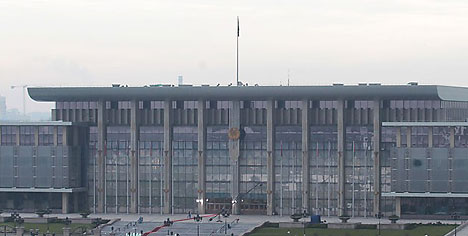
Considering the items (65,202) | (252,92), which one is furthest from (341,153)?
(65,202)

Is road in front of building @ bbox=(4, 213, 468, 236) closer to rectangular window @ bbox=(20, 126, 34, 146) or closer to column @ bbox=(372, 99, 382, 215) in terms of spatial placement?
column @ bbox=(372, 99, 382, 215)

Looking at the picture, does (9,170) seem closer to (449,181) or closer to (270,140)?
(270,140)

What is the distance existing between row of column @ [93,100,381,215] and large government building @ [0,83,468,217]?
149 mm

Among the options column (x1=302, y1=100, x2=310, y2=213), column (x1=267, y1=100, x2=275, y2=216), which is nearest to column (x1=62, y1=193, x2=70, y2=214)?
column (x1=267, y1=100, x2=275, y2=216)

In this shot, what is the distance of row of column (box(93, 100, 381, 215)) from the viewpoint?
574ft

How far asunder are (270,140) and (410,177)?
21.4 m

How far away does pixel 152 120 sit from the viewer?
18238 cm

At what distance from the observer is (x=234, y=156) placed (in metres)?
180

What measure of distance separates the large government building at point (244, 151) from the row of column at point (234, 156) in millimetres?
149

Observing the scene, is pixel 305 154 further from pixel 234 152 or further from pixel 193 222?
pixel 193 222

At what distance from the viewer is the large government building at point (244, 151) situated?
170 meters

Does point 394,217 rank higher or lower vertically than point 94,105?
lower

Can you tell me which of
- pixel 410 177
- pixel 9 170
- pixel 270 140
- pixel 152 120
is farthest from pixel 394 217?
pixel 9 170

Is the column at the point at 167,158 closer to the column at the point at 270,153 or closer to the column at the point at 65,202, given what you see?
the column at the point at 65,202
